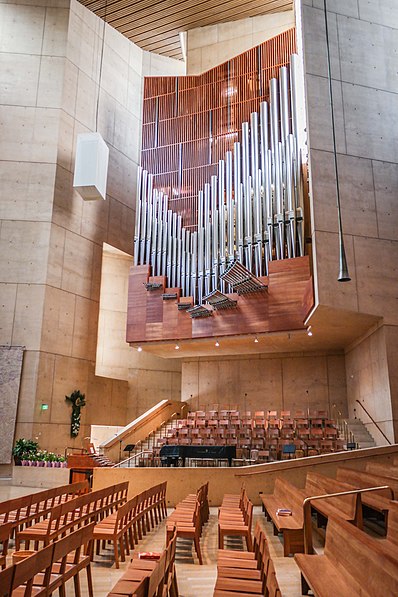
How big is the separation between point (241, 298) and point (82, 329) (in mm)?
4860

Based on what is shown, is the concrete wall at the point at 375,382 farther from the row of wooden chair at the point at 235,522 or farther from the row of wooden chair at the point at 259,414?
the row of wooden chair at the point at 235,522

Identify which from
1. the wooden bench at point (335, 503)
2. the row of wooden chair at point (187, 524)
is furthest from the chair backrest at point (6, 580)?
the wooden bench at point (335, 503)

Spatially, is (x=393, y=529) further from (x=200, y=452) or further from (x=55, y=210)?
(x=55, y=210)

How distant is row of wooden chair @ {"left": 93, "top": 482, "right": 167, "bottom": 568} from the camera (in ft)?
16.0

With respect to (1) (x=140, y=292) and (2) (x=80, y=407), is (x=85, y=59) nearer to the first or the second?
(1) (x=140, y=292)

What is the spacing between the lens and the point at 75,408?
44.8 ft

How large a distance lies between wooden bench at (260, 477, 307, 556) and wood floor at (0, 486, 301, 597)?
0.15 meters

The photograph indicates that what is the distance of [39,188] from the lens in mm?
13977

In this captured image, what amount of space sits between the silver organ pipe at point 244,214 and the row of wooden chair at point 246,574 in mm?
9224

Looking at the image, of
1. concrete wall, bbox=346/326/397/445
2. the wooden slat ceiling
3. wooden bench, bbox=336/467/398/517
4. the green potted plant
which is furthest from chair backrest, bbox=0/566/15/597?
the wooden slat ceiling

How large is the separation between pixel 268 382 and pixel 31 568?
528 inches

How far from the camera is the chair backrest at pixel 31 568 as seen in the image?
104 inches

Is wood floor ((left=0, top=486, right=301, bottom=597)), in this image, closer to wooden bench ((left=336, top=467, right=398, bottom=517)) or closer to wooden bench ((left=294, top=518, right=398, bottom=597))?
wooden bench ((left=294, top=518, right=398, bottom=597))

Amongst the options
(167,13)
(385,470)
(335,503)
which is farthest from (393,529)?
(167,13)
